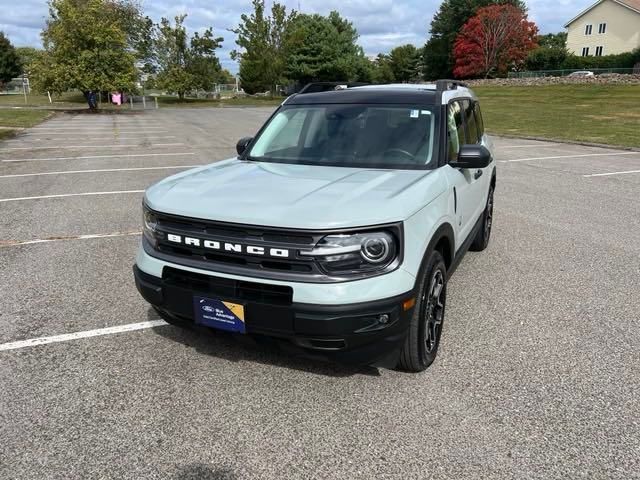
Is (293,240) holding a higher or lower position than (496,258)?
higher

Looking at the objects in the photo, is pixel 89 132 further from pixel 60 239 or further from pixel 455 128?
pixel 455 128

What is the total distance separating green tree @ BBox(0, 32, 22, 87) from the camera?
218ft

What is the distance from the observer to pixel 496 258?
17.9ft

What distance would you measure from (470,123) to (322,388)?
121 inches

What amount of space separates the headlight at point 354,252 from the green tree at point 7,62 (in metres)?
75.8

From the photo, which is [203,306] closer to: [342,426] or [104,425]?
[104,425]

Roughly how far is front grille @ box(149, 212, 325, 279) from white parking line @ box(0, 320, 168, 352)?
43.3 inches

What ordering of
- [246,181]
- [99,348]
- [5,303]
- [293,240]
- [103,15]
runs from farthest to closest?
[103,15] → [5,303] → [99,348] → [246,181] → [293,240]

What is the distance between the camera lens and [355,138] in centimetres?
392

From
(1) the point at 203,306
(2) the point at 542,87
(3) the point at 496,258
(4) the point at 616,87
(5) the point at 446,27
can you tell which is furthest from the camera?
(5) the point at 446,27

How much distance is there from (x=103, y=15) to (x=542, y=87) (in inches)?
1404

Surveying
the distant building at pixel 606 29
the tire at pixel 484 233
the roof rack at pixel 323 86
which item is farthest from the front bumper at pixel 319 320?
the distant building at pixel 606 29

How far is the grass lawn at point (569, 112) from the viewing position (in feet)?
60.3

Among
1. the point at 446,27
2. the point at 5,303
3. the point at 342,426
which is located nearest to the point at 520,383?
the point at 342,426
